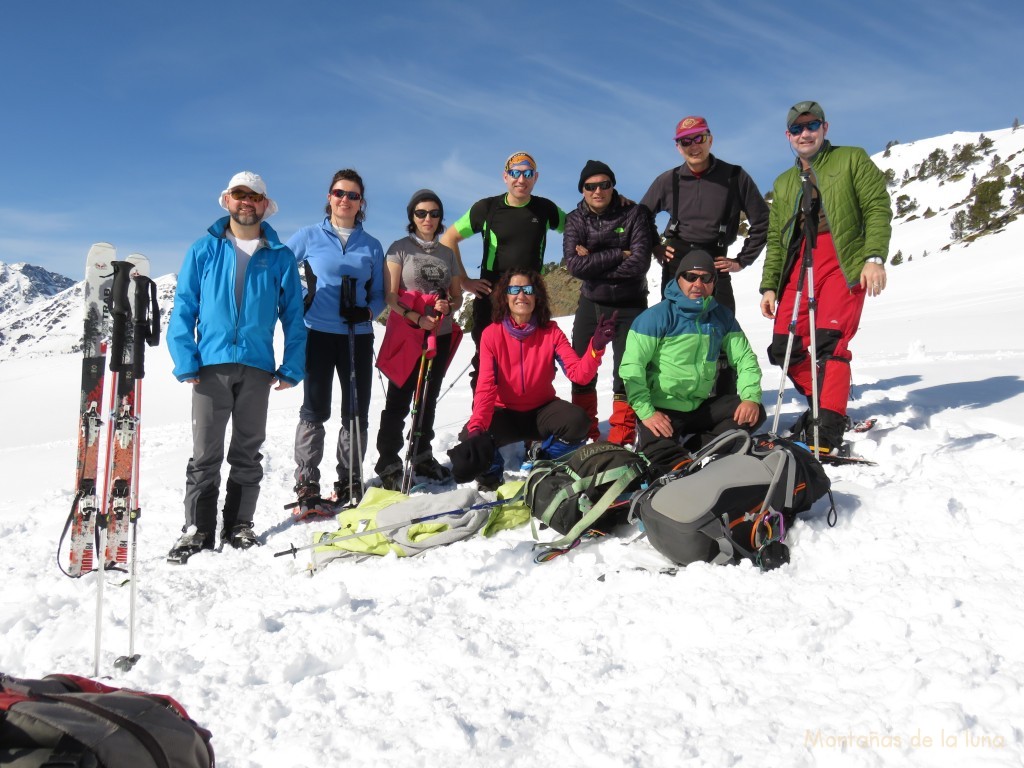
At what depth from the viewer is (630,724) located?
243cm

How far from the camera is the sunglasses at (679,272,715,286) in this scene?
5.05 meters

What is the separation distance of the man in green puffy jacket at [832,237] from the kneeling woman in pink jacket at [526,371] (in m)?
1.59

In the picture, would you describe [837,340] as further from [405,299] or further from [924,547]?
[405,299]

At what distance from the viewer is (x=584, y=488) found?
436 centimetres

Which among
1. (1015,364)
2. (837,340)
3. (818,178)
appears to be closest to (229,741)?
(837,340)

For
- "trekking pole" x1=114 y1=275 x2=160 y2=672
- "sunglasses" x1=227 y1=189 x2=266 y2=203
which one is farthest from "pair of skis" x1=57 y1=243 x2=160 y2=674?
"sunglasses" x1=227 y1=189 x2=266 y2=203

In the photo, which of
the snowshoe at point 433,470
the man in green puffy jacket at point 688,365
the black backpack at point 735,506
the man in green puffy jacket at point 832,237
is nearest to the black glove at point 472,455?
the snowshoe at point 433,470

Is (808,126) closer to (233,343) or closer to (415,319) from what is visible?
(415,319)

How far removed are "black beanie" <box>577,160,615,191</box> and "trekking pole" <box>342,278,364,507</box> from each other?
211 centimetres

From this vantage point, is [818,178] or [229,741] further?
[818,178]

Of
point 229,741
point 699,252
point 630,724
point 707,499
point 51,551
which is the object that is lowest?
point 51,551

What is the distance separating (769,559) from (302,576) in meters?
2.73

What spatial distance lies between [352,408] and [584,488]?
7.02 feet

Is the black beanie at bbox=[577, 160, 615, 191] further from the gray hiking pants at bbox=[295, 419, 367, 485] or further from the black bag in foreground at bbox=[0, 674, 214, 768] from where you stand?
the black bag in foreground at bbox=[0, 674, 214, 768]
